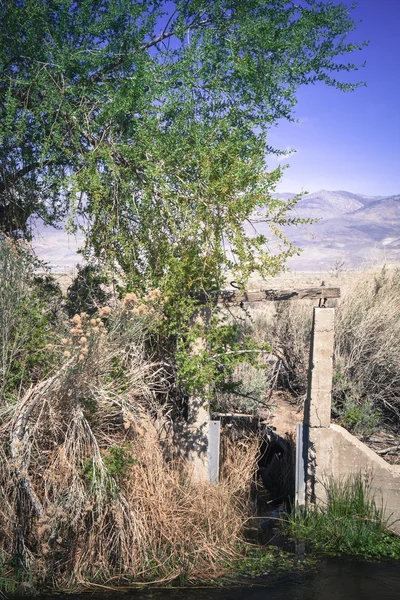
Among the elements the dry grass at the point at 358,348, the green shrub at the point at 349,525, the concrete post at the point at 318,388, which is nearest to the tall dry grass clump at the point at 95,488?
the green shrub at the point at 349,525

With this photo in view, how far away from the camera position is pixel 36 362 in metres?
8.34

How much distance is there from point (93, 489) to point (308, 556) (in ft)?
10.4

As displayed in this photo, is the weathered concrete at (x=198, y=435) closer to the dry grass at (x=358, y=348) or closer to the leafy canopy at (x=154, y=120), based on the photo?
the leafy canopy at (x=154, y=120)

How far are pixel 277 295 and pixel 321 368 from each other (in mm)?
1221

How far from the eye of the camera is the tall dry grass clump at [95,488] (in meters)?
7.43

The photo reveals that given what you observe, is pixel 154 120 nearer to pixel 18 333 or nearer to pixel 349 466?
pixel 18 333

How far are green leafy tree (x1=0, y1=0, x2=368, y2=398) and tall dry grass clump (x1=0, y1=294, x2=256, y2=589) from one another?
1.51 m

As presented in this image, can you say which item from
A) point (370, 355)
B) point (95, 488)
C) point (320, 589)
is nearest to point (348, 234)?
point (370, 355)

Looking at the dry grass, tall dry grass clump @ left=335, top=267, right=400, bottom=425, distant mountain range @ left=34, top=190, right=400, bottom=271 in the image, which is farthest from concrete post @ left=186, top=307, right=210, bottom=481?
distant mountain range @ left=34, top=190, right=400, bottom=271

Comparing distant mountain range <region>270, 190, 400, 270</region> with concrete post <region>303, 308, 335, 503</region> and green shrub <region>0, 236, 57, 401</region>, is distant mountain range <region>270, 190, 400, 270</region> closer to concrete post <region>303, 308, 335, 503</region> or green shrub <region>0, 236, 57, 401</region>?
concrete post <region>303, 308, 335, 503</region>

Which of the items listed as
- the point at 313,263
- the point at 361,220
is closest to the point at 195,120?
the point at 313,263

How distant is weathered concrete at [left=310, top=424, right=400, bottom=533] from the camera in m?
9.10

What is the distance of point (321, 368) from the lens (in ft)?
30.7

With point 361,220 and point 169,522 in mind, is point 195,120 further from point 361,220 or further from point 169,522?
point 361,220
